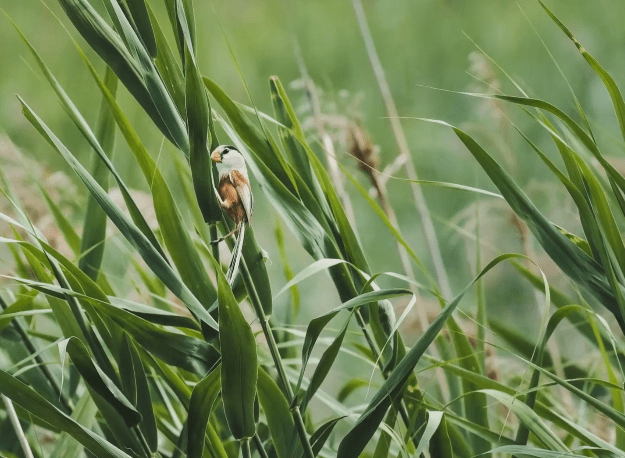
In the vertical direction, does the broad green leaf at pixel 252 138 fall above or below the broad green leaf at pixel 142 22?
below

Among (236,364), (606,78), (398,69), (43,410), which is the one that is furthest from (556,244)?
(398,69)

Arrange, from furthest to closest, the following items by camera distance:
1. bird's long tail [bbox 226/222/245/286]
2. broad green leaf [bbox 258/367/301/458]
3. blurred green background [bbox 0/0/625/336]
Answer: blurred green background [bbox 0/0/625/336]
broad green leaf [bbox 258/367/301/458]
bird's long tail [bbox 226/222/245/286]

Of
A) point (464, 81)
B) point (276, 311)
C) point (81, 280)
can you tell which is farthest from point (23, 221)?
point (464, 81)

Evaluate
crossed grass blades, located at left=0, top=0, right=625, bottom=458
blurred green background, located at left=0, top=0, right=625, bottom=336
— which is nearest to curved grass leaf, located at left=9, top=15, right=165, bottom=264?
crossed grass blades, located at left=0, top=0, right=625, bottom=458

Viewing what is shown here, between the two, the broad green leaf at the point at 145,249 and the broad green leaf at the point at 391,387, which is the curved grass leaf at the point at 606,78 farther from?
the broad green leaf at the point at 145,249

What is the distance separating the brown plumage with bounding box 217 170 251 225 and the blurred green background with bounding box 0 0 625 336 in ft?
2.98

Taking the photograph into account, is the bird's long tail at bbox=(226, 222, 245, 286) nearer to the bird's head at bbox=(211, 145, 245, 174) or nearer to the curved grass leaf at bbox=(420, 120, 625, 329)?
the bird's head at bbox=(211, 145, 245, 174)

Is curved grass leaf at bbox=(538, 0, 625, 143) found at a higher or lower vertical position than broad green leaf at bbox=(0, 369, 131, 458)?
higher

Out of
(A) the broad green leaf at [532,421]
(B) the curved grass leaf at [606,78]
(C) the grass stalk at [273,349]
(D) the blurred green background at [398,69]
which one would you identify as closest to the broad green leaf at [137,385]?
(C) the grass stalk at [273,349]

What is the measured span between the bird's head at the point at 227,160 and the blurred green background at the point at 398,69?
0.91 m

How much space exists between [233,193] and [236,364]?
0.30 ft

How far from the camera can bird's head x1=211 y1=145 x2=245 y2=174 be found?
33 cm

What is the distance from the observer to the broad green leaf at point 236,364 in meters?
0.33

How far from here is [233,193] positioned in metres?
0.33
